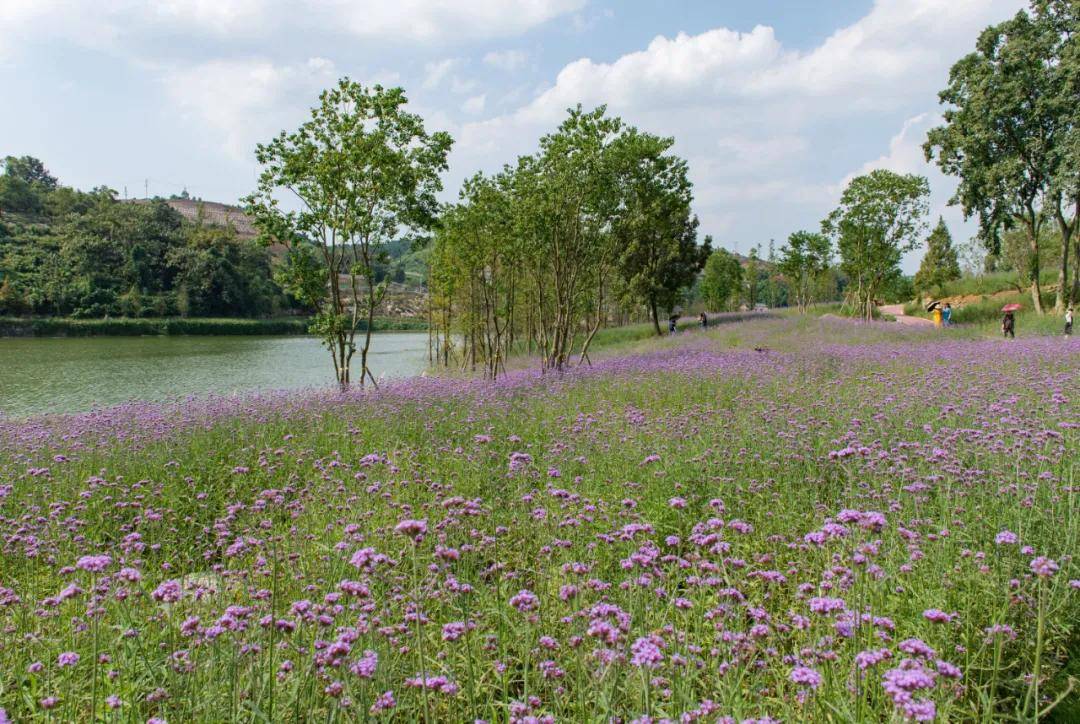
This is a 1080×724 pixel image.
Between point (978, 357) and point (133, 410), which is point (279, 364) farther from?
point (978, 357)

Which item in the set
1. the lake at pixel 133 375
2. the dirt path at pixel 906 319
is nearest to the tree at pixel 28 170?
the lake at pixel 133 375

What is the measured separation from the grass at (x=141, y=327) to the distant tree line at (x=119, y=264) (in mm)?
3832

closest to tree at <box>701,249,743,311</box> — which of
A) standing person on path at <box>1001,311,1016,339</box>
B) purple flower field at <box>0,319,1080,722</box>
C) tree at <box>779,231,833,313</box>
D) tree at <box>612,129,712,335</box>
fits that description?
tree at <box>779,231,833,313</box>

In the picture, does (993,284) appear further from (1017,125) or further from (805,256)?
(1017,125)

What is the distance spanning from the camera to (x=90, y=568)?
2.61 metres

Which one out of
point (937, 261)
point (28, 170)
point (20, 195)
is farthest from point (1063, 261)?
point (28, 170)

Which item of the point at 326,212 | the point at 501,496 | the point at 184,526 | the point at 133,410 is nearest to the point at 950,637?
the point at 501,496

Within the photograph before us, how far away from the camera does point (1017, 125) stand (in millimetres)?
29812

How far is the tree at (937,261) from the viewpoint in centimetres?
6681

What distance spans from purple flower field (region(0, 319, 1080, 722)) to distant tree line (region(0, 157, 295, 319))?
80.8 metres

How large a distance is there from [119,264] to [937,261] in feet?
389

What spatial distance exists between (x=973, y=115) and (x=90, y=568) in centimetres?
4000

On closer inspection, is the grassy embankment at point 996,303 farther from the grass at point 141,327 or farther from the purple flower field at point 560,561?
the grass at point 141,327

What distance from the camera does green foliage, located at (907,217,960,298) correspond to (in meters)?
66.8
